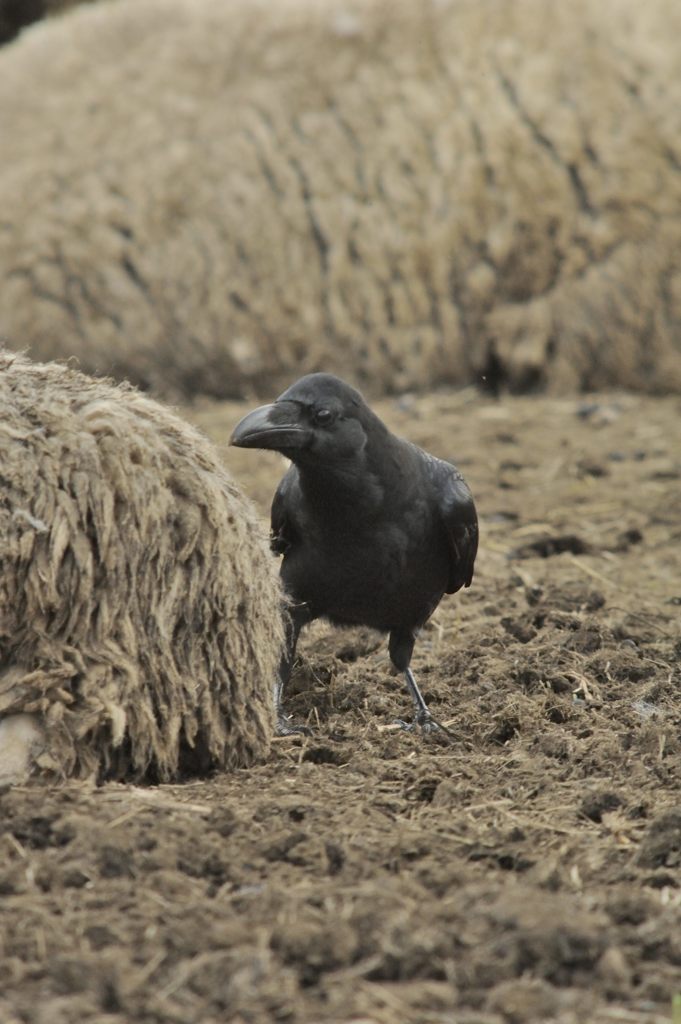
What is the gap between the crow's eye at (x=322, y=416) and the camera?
4.18m

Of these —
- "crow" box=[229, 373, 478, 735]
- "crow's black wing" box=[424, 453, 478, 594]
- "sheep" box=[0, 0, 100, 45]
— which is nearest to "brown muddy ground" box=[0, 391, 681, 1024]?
"crow" box=[229, 373, 478, 735]

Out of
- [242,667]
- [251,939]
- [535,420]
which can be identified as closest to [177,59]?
[535,420]

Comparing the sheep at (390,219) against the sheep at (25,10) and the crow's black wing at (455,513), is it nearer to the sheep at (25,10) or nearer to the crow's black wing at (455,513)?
the sheep at (25,10)

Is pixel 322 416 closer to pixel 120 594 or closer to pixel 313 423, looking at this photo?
pixel 313 423

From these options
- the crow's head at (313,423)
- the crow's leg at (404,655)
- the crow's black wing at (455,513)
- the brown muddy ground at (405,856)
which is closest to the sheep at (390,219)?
the brown muddy ground at (405,856)

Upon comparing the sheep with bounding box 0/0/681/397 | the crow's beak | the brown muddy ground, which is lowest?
the brown muddy ground

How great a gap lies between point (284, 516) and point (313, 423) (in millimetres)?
475

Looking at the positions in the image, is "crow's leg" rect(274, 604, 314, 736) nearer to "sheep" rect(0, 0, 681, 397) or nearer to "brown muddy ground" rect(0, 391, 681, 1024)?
"brown muddy ground" rect(0, 391, 681, 1024)

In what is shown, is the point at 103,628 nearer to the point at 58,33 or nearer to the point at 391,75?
the point at 391,75

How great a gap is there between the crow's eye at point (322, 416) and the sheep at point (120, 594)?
12.4 inches

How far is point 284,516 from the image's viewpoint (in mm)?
4566

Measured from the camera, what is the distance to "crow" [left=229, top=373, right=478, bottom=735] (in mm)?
4199

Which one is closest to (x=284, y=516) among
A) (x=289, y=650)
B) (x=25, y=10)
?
(x=289, y=650)

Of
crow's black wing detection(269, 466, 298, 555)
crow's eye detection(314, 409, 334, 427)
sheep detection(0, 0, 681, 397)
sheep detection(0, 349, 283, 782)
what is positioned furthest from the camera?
sheep detection(0, 0, 681, 397)
